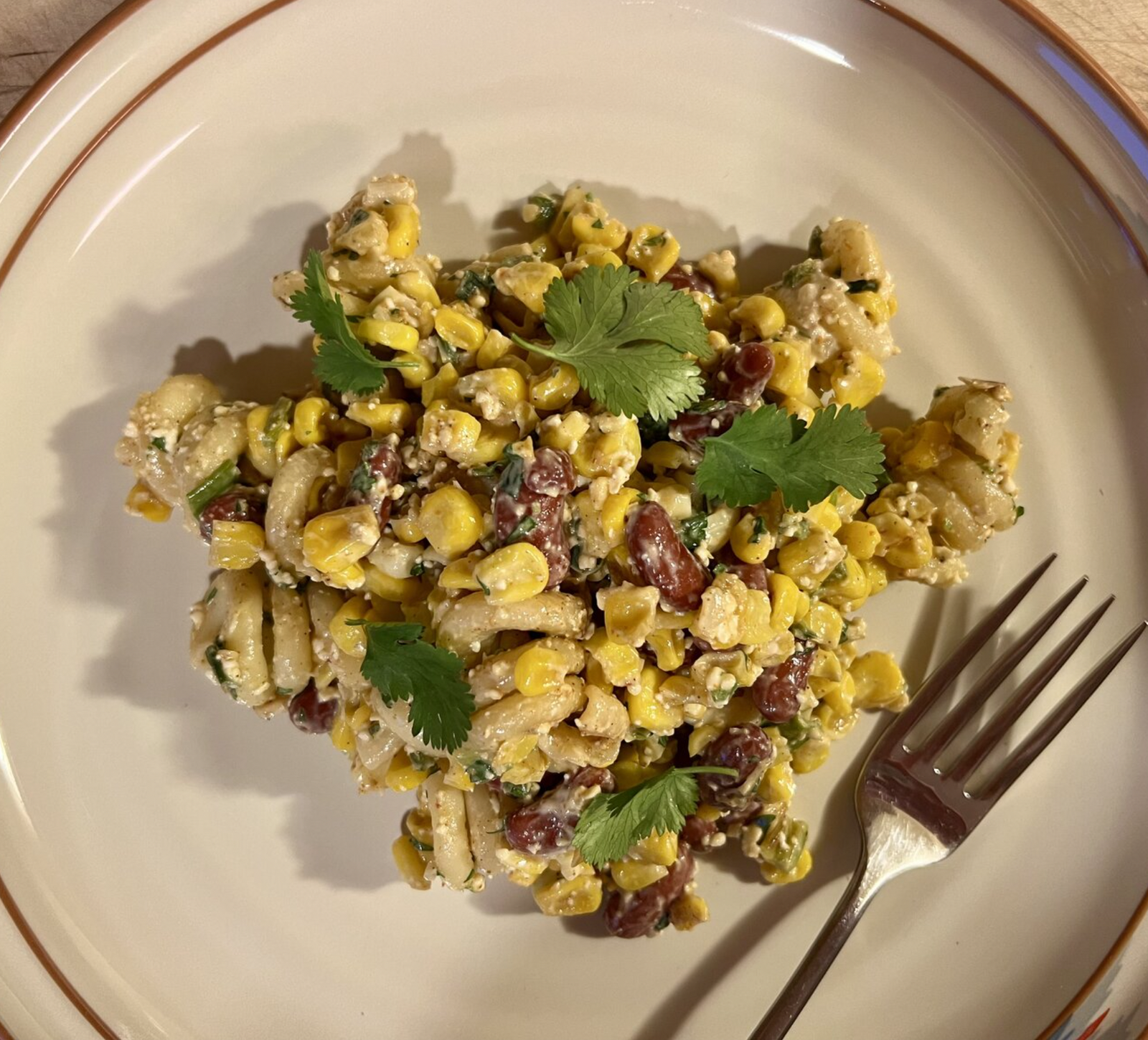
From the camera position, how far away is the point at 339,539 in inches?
66.8

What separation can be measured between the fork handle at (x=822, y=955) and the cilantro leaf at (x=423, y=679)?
1.10 m

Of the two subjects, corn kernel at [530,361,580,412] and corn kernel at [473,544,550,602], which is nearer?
corn kernel at [473,544,550,602]

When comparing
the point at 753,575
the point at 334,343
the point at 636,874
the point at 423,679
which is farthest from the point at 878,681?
the point at 334,343

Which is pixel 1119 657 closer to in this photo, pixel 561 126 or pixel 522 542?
pixel 522 542

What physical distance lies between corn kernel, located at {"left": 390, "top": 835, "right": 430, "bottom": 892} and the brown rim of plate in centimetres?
85

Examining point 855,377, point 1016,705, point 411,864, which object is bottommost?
point 411,864

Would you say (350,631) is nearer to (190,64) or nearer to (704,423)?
(704,423)

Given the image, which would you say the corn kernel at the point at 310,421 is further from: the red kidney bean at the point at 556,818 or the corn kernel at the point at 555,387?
the red kidney bean at the point at 556,818

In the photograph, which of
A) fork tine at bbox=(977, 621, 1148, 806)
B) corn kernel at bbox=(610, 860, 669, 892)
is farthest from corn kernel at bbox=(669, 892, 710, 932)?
fork tine at bbox=(977, 621, 1148, 806)

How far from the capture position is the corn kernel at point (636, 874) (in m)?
2.08

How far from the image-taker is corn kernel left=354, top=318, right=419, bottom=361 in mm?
1799

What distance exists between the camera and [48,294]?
6.75 ft

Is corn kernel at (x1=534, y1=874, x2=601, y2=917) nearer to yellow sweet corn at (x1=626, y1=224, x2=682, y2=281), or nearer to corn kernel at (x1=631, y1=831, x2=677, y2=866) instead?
corn kernel at (x1=631, y1=831, x2=677, y2=866)

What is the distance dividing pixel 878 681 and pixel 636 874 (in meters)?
0.79
